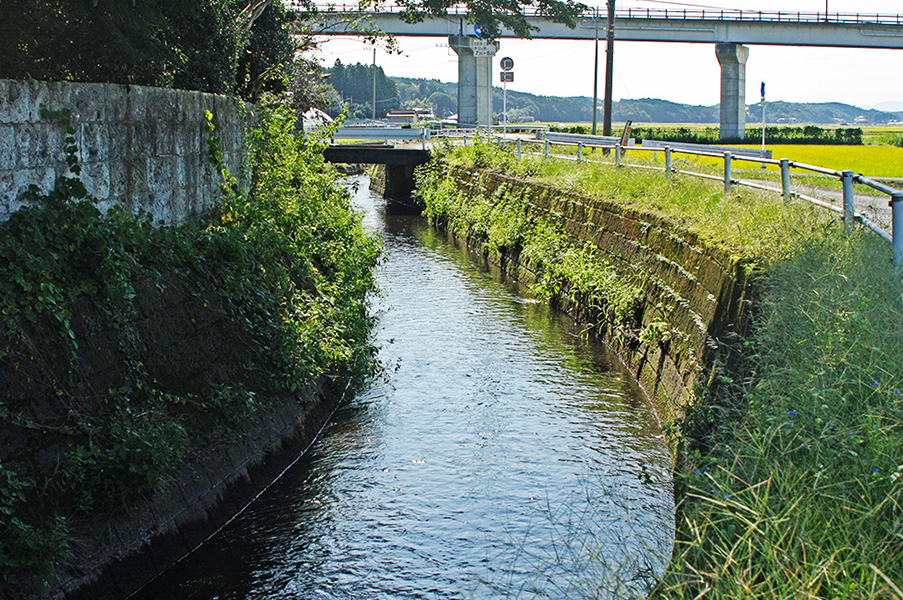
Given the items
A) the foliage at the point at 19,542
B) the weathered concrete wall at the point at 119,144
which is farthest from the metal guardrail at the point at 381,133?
the foliage at the point at 19,542

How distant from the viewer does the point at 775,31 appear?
58.4m

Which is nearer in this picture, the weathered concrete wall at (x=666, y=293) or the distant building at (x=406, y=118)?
the weathered concrete wall at (x=666, y=293)

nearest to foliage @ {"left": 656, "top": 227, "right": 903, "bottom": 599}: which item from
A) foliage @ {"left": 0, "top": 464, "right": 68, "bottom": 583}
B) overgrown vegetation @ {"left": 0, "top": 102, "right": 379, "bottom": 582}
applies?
foliage @ {"left": 0, "top": 464, "right": 68, "bottom": 583}

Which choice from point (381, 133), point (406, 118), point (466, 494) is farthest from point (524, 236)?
point (406, 118)

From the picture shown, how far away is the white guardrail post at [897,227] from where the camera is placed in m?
6.94

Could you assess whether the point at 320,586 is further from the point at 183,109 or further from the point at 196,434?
the point at 183,109

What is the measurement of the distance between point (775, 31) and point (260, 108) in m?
51.3

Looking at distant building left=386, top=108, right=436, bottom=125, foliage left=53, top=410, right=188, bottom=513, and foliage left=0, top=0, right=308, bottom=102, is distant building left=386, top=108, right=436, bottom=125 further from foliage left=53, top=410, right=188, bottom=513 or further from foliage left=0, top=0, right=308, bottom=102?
foliage left=53, top=410, right=188, bottom=513

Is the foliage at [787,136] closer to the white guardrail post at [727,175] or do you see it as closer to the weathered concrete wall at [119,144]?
the white guardrail post at [727,175]

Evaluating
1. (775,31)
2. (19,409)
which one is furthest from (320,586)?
(775,31)

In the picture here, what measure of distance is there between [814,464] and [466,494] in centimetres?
396

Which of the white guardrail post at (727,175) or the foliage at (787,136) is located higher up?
the foliage at (787,136)

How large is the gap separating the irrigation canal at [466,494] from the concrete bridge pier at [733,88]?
50953mm

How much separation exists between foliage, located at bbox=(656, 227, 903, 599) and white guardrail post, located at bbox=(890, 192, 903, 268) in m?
0.11
